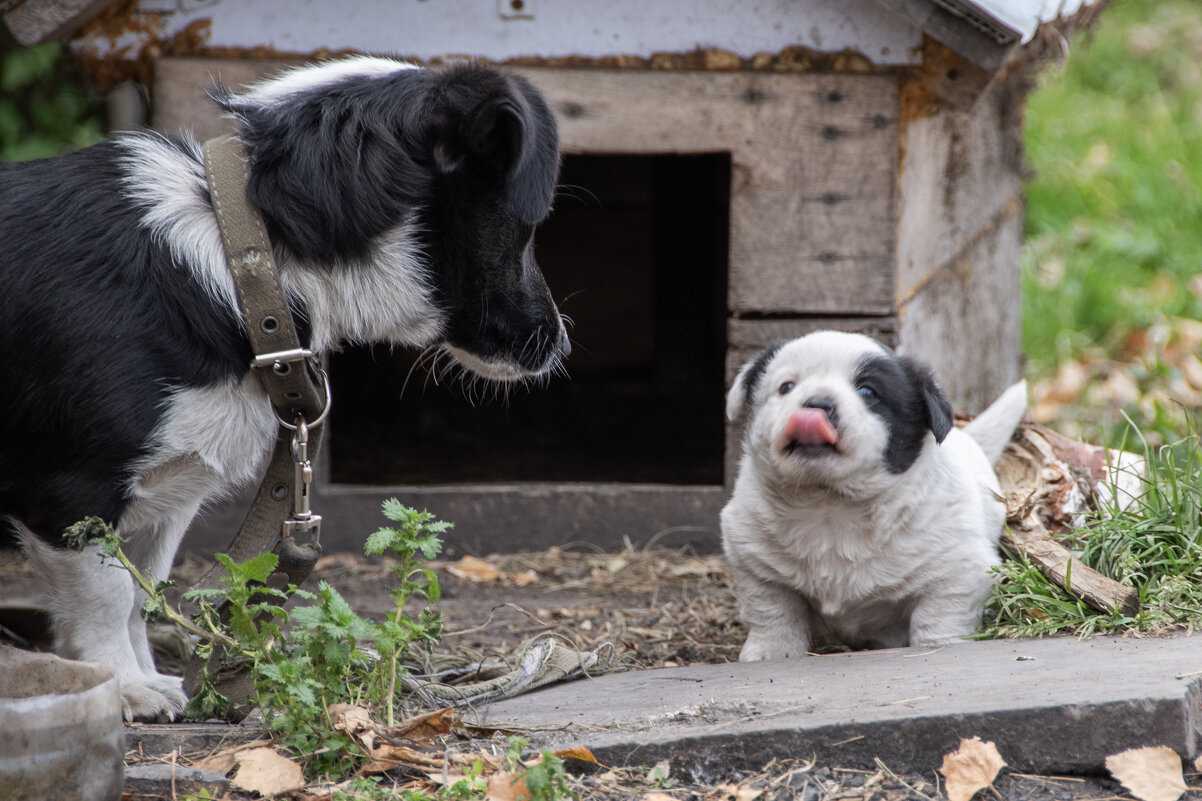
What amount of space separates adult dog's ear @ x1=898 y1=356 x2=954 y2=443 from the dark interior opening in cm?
280

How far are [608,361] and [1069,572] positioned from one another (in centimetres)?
409

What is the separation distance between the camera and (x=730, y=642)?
3357 mm

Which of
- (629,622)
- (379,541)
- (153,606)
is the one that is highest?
(379,541)

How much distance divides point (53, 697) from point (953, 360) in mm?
3503

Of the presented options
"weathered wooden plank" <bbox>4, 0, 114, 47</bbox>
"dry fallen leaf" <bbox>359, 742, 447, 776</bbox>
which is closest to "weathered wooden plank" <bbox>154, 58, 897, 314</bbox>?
"weathered wooden plank" <bbox>4, 0, 114, 47</bbox>

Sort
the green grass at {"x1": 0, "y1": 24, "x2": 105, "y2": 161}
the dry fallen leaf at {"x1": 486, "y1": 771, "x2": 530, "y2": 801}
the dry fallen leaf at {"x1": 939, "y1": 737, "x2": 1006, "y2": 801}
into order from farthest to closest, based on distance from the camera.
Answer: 1. the green grass at {"x1": 0, "y1": 24, "x2": 105, "y2": 161}
2. the dry fallen leaf at {"x1": 939, "y1": 737, "x2": 1006, "y2": 801}
3. the dry fallen leaf at {"x1": 486, "y1": 771, "x2": 530, "y2": 801}

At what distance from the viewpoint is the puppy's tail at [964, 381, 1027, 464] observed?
11.5ft

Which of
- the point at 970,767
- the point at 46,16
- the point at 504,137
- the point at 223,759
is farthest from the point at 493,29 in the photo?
the point at 970,767

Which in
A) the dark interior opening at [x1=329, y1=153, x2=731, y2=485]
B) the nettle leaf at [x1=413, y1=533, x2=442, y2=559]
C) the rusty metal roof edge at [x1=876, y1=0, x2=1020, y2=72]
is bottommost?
the dark interior opening at [x1=329, y1=153, x2=731, y2=485]

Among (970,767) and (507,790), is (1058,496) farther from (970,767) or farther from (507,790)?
(507,790)

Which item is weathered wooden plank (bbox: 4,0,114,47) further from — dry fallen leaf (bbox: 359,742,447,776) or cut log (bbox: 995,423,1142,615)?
cut log (bbox: 995,423,1142,615)

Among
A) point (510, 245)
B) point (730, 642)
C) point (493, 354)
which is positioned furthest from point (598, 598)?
point (510, 245)

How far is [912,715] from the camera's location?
86.6 inches

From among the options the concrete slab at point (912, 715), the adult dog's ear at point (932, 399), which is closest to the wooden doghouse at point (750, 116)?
the adult dog's ear at point (932, 399)
